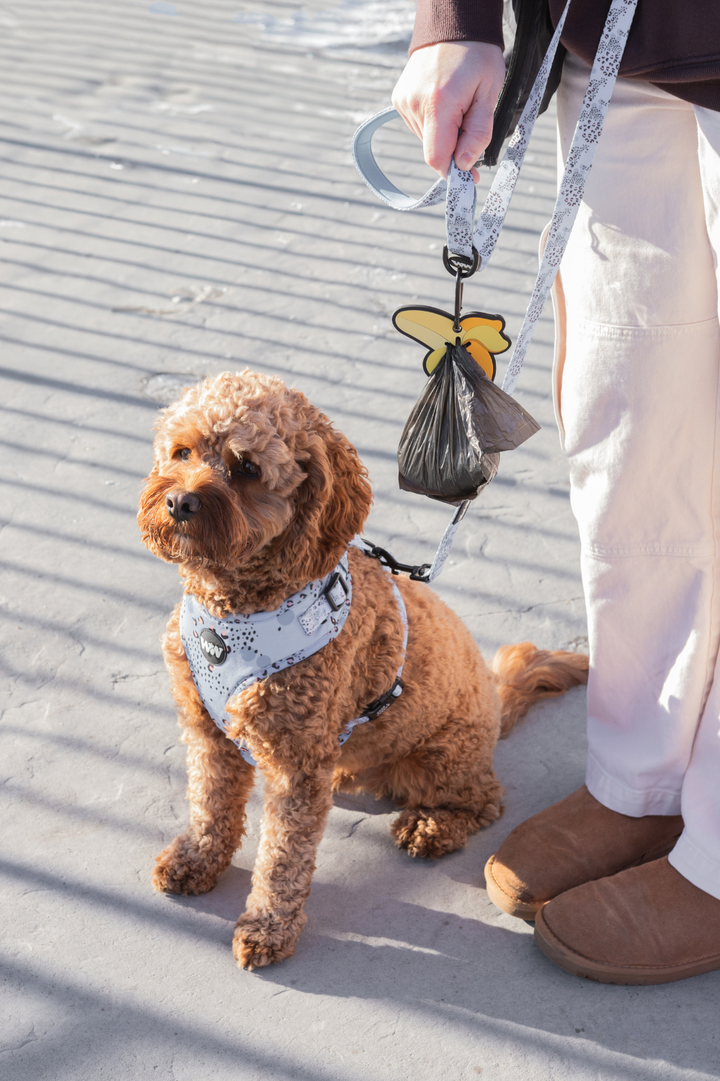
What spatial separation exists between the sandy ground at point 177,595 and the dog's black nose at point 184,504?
88cm

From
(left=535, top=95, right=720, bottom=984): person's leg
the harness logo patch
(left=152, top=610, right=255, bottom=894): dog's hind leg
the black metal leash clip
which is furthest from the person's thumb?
(left=152, top=610, right=255, bottom=894): dog's hind leg

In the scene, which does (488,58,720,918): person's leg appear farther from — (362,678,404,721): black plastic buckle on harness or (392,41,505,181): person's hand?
(362,678,404,721): black plastic buckle on harness

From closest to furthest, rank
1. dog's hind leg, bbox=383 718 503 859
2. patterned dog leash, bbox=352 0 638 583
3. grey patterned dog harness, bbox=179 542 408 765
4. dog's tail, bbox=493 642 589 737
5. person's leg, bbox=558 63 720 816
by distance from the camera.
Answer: patterned dog leash, bbox=352 0 638 583, person's leg, bbox=558 63 720 816, grey patterned dog harness, bbox=179 542 408 765, dog's hind leg, bbox=383 718 503 859, dog's tail, bbox=493 642 589 737

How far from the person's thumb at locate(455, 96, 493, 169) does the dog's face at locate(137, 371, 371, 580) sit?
1.56 ft

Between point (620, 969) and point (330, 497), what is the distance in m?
1.01

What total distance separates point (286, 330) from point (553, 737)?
2.19 m

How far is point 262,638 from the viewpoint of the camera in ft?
5.73

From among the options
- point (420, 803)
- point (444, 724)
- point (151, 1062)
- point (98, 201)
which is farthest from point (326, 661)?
point (98, 201)

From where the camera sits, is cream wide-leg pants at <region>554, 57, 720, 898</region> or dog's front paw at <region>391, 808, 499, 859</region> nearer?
cream wide-leg pants at <region>554, 57, 720, 898</region>

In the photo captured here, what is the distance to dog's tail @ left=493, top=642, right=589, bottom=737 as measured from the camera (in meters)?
2.41

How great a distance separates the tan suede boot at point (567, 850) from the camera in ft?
6.45

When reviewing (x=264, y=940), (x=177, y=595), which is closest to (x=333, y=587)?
(x=264, y=940)

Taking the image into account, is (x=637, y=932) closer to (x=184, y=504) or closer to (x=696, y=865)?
A: (x=696, y=865)

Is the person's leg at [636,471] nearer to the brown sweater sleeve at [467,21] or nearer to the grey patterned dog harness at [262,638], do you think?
the brown sweater sleeve at [467,21]
